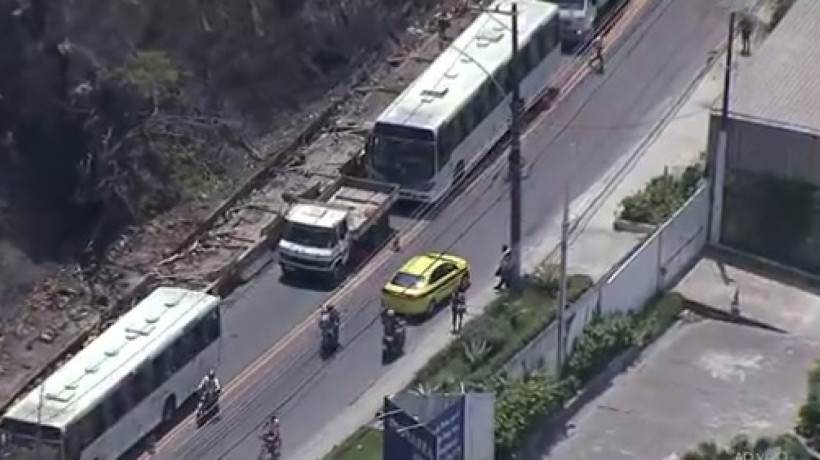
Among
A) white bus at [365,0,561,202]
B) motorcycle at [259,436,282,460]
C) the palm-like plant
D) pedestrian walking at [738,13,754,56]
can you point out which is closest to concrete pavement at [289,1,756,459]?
motorcycle at [259,436,282,460]

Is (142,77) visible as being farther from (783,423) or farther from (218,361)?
(783,423)

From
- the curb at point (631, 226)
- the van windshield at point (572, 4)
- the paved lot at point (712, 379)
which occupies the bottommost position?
the paved lot at point (712, 379)

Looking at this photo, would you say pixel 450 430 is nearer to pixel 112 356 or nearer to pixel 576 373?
pixel 576 373

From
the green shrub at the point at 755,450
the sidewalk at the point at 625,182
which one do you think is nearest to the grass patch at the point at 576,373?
the sidewalk at the point at 625,182

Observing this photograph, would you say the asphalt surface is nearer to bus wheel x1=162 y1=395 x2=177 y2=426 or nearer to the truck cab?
bus wheel x1=162 y1=395 x2=177 y2=426

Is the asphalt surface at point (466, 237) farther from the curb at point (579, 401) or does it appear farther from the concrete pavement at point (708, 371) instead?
the curb at point (579, 401)

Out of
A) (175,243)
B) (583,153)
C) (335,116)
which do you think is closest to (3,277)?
(175,243)
